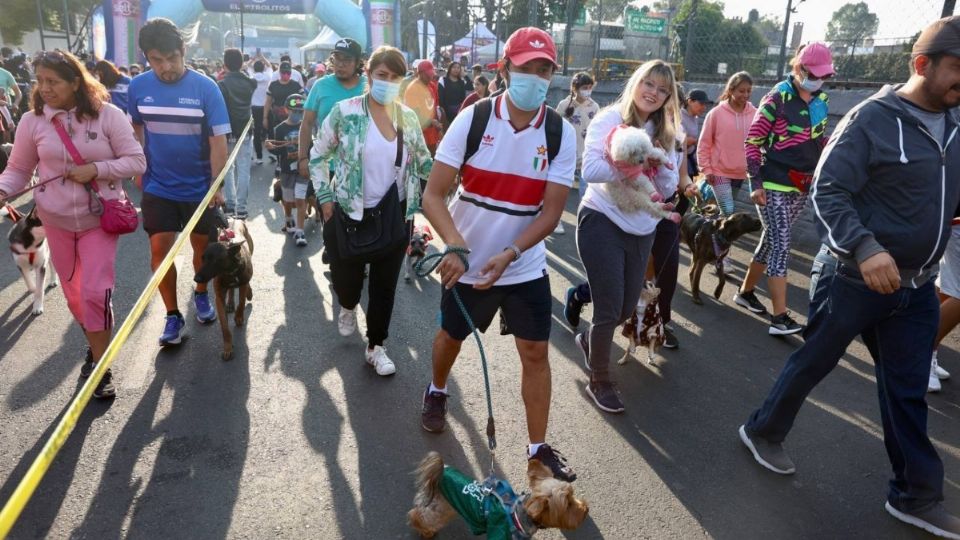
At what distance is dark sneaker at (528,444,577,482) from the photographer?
3115 mm

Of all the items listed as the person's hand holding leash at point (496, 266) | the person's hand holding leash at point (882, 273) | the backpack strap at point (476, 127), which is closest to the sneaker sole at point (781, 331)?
the person's hand holding leash at point (882, 273)

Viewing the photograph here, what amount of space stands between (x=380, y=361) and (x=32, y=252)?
10.1 ft

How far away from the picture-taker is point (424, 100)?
816 cm

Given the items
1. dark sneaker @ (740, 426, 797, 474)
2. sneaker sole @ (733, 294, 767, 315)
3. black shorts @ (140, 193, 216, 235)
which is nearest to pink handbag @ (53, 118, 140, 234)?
black shorts @ (140, 193, 216, 235)

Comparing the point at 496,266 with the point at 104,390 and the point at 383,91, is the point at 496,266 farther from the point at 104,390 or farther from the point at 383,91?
the point at 104,390

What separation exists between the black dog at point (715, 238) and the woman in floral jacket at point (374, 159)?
3.20 metres

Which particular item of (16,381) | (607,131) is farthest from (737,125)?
(16,381)

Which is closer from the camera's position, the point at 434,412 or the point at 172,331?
the point at 434,412

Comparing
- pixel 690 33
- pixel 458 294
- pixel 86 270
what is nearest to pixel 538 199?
pixel 458 294

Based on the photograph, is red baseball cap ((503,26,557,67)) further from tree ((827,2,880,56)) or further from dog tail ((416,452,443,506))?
tree ((827,2,880,56))

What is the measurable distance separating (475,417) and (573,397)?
0.68m

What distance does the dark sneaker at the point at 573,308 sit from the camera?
16.6 feet

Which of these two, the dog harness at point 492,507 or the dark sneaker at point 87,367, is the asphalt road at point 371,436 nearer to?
the dark sneaker at point 87,367

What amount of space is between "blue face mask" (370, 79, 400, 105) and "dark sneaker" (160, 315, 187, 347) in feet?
7.18
